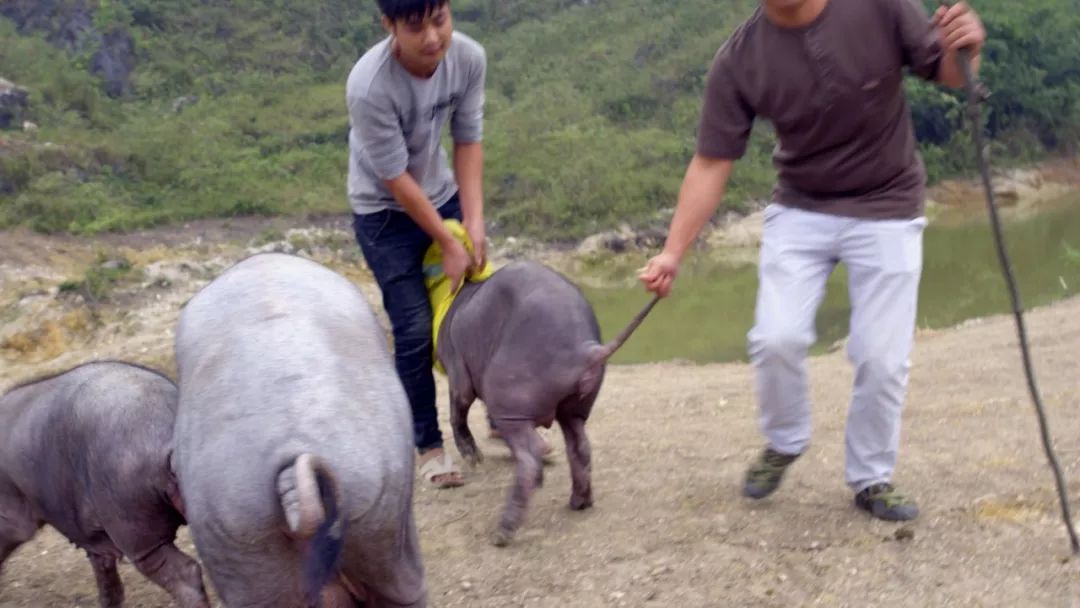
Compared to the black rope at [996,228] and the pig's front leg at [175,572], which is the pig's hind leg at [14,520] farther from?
the black rope at [996,228]

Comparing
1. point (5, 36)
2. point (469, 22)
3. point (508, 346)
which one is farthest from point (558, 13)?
point (508, 346)

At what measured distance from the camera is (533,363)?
13.8 ft

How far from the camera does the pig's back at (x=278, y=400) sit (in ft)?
8.16

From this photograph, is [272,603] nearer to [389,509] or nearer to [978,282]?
[389,509]

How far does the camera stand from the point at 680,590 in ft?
12.0

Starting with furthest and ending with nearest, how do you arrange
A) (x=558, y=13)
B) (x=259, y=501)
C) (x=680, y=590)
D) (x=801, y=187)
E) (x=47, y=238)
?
(x=558, y=13) < (x=47, y=238) < (x=801, y=187) < (x=680, y=590) < (x=259, y=501)

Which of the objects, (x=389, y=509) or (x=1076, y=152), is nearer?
(x=389, y=509)

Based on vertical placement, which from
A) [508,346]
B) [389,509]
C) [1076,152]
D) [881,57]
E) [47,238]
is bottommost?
[1076,152]

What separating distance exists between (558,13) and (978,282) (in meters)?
21.5

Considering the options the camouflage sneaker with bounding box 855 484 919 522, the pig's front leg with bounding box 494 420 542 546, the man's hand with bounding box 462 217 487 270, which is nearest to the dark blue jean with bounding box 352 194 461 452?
the man's hand with bounding box 462 217 487 270

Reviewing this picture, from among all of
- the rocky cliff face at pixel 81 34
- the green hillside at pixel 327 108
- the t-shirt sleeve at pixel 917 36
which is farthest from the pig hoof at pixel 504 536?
the rocky cliff face at pixel 81 34

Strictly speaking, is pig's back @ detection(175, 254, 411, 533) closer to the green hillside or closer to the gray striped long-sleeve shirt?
the gray striped long-sleeve shirt

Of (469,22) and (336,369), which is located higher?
(336,369)

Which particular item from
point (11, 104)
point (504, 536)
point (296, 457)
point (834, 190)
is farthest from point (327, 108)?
point (296, 457)
